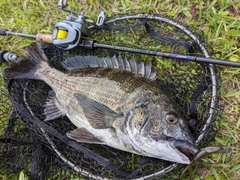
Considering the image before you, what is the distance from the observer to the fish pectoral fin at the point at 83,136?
2.69 m

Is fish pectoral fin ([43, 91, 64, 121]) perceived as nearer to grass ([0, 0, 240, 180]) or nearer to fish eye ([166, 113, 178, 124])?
grass ([0, 0, 240, 180])

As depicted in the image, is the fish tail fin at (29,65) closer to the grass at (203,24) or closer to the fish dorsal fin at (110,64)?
the fish dorsal fin at (110,64)

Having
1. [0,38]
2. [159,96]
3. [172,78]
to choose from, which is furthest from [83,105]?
[0,38]

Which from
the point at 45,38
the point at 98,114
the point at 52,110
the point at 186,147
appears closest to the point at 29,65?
the point at 45,38

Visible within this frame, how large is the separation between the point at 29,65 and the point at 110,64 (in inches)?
35.3

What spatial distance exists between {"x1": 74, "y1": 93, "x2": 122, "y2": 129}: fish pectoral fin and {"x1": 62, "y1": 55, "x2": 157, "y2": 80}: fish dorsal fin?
18.0 inches

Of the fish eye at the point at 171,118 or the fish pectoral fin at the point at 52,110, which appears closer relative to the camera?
the fish eye at the point at 171,118

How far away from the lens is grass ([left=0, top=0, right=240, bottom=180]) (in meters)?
2.77

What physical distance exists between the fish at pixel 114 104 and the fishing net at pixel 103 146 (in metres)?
0.18

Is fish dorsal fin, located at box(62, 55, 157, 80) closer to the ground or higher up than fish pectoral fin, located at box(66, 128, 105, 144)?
higher up

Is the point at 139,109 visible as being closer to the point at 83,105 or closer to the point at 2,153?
the point at 83,105

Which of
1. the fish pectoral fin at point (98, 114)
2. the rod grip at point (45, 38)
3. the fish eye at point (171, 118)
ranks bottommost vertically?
the fish pectoral fin at point (98, 114)

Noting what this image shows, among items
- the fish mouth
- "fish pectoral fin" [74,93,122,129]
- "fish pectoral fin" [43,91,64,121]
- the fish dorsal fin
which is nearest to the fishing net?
"fish pectoral fin" [43,91,64,121]

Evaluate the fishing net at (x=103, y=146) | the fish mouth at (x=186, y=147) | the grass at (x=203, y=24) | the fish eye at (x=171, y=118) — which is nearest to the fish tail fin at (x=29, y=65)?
the fishing net at (x=103, y=146)
